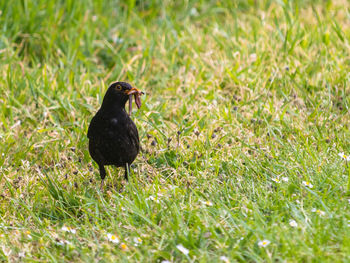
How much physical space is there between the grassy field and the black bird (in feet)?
0.96

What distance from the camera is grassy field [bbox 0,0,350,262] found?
3.46 metres

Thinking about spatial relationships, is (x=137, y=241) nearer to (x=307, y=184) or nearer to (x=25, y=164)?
(x=307, y=184)

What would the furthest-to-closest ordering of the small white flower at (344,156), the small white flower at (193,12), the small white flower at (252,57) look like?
the small white flower at (193,12) → the small white flower at (252,57) → the small white flower at (344,156)

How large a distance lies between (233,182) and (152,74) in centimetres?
247

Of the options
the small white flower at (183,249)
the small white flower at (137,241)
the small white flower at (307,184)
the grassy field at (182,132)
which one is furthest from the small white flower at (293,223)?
the small white flower at (137,241)

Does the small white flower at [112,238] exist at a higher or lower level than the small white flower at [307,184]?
lower

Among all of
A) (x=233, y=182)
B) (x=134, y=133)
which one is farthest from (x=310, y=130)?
(x=134, y=133)

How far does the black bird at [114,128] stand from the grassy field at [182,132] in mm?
292

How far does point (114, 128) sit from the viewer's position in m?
4.32

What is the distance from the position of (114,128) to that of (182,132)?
0.92 metres

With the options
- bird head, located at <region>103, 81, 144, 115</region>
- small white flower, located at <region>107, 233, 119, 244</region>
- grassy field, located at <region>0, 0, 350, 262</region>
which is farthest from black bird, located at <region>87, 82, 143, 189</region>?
small white flower, located at <region>107, 233, 119, 244</region>

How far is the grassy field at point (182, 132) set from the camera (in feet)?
11.4

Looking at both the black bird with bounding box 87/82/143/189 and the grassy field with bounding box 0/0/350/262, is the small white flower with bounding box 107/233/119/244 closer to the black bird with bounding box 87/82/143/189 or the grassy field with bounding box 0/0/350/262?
the grassy field with bounding box 0/0/350/262

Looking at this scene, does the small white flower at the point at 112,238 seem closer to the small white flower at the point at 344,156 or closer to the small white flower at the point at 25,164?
the small white flower at the point at 25,164
